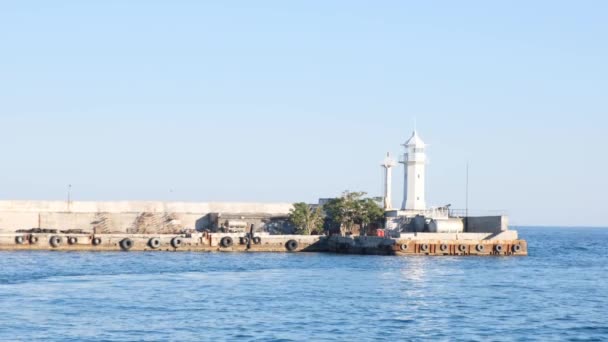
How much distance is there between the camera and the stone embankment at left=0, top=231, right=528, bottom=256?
87.9 meters

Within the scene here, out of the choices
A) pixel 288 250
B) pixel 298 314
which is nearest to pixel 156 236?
pixel 288 250

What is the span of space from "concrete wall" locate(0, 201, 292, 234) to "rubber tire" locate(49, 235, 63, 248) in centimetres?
580

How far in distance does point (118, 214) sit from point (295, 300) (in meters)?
49.7

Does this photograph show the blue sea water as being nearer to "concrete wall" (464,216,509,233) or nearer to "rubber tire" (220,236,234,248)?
"concrete wall" (464,216,509,233)

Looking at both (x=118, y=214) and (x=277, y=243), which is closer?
(x=277, y=243)

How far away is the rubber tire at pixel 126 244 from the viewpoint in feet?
296

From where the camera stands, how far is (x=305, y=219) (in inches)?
3858

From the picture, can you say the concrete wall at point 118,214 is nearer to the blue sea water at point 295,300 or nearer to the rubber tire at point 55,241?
the rubber tire at point 55,241

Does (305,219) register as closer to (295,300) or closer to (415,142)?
(415,142)

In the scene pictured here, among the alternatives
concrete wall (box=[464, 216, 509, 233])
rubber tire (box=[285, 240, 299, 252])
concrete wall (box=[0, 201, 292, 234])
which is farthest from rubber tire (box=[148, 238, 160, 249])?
concrete wall (box=[464, 216, 509, 233])

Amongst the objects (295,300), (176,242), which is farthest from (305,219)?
(295,300)

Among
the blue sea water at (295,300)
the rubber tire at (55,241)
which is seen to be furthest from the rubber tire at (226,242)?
the rubber tire at (55,241)

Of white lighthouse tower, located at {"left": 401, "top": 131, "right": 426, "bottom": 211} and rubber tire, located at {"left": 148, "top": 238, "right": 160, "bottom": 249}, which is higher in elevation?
white lighthouse tower, located at {"left": 401, "top": 131, "right": 426, "bottom": 211}

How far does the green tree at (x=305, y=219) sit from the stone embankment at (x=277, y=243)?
167 inches
